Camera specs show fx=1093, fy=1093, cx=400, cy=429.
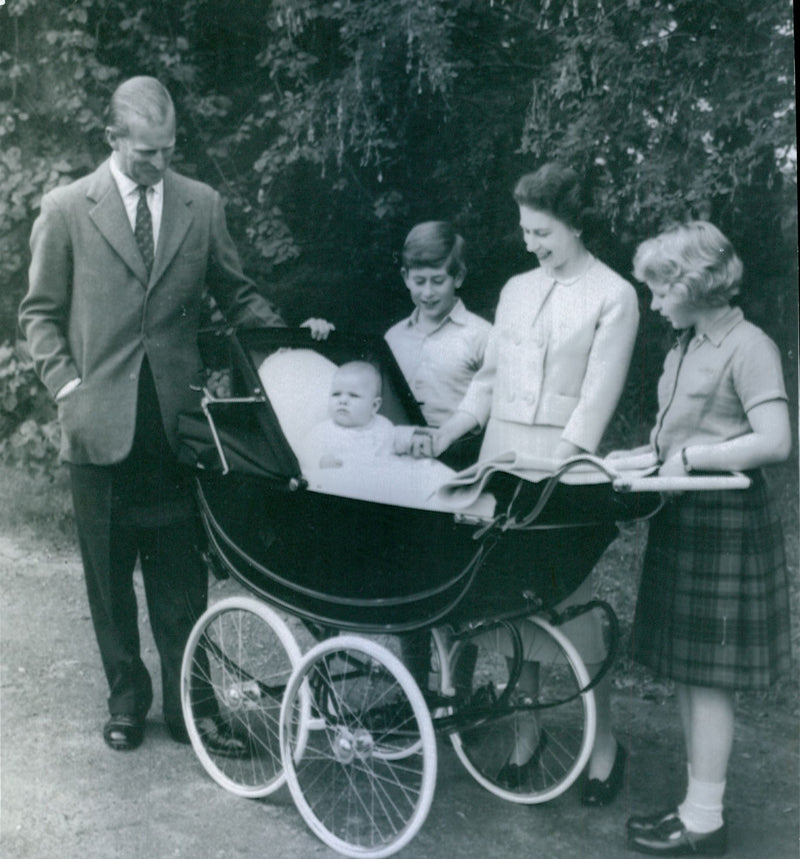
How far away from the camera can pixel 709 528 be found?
271cm

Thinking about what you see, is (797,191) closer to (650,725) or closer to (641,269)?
(641,269)

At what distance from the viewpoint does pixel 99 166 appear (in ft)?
10.7

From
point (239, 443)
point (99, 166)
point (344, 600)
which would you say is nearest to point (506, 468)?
point (344, 600)

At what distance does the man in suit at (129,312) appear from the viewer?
3.24 metres

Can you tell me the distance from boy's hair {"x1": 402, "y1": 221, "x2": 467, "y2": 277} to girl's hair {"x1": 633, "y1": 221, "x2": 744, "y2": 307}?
1.87ft

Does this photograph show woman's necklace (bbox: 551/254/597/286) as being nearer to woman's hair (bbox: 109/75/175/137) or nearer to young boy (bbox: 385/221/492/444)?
young boy (bbox: 385/221/492/444)

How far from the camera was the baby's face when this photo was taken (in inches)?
120

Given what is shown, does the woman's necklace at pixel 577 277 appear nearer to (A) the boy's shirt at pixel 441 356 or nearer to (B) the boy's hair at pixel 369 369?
(A) the boy's shirt at pixel 441 356

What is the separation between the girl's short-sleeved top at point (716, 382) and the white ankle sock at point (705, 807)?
845 mm

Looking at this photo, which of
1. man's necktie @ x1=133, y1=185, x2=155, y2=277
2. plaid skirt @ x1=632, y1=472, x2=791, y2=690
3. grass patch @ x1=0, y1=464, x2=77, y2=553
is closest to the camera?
plaid skirt @ x1=632, y1=472, x2=791, y2=690

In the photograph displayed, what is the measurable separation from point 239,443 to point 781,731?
1767 mm

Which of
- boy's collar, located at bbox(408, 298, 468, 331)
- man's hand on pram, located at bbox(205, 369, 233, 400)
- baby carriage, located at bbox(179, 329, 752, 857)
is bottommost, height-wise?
baby carriage, located at bbox(179, 329, 752, 857)

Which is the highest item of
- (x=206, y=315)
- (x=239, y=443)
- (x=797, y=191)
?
(x=797, y=191)

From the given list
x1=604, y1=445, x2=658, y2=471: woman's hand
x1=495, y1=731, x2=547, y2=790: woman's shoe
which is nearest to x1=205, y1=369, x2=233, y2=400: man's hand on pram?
x1=604, y1=445, x2=658, y2=471: woman's hand
